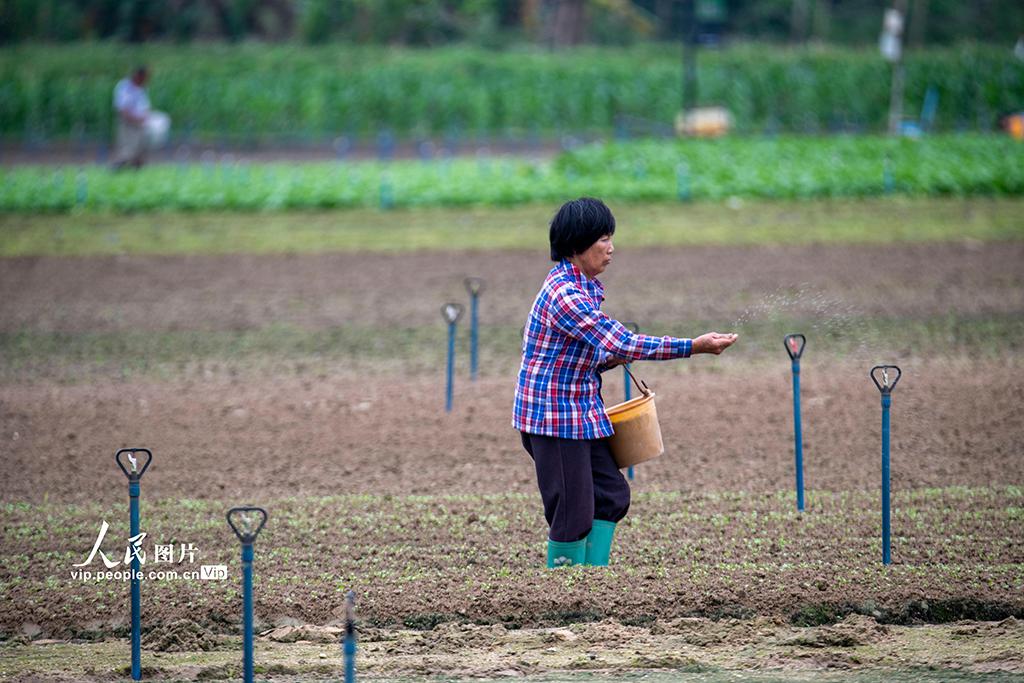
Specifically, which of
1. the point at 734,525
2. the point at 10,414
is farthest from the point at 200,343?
the point at 734,525

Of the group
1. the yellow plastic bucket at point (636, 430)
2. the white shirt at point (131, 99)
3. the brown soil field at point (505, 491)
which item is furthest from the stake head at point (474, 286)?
the white shirt at point (131, 99)

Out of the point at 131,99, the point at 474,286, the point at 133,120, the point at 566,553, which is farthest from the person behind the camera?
the point at 133,120

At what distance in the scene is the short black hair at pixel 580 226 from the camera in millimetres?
6355

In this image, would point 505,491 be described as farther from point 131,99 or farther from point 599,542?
point 131,99

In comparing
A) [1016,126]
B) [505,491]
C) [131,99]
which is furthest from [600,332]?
[1016,126]

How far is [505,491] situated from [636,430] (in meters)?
2.49

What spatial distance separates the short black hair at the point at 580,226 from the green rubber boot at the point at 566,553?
1459 mm

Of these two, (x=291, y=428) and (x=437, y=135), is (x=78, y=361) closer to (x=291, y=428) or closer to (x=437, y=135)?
(x=291, y=428)

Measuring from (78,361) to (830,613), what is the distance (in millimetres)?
8557

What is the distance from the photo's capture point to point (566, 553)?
22.5ft

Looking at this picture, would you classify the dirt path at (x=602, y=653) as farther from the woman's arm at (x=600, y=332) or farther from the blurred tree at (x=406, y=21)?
the blurred tree at (x=406, y=21)

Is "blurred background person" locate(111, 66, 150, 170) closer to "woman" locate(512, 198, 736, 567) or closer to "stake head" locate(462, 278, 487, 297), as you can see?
"stake head" locate(462, 278, 487, 297)

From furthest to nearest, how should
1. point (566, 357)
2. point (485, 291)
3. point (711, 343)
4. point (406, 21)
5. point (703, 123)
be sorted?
point (406, 21)
point (703, 123)
point (485, 291)
point (566, 357)
point (711, 343)

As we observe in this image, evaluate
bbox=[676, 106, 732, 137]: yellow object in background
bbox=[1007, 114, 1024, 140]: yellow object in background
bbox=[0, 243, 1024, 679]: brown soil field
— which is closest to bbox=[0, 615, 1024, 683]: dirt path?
bbox=[0, 243, 1024, 679]: brown soil field
